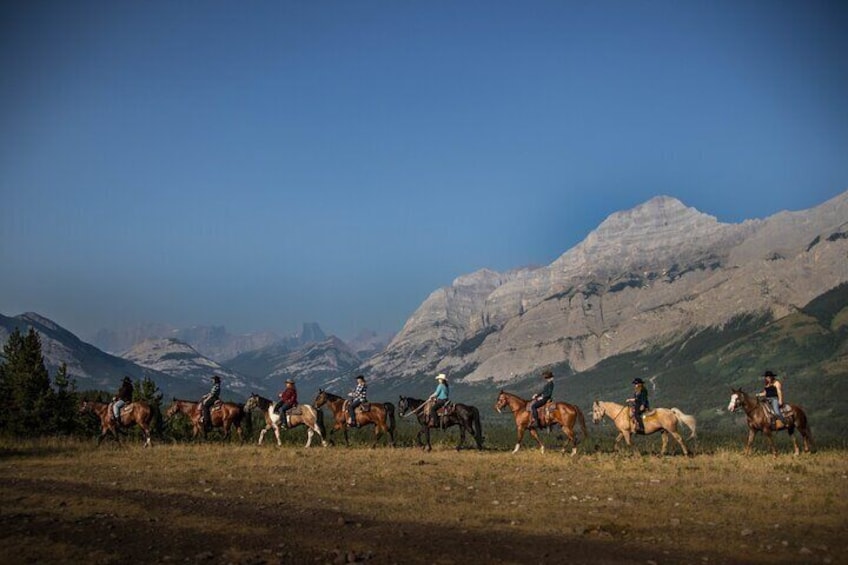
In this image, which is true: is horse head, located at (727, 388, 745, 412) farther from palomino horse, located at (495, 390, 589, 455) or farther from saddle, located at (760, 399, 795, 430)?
palomino horse, located at (495, 390, 589, 455)

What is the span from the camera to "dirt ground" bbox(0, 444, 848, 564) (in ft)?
51.1

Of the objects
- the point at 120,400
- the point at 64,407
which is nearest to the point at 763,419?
the point at 120,400

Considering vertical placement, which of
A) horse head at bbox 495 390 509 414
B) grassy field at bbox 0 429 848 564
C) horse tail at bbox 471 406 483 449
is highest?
horse head at bbox 495 390 509 414

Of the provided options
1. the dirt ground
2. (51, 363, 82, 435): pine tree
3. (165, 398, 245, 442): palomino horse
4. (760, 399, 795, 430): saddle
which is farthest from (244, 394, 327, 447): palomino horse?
(760, 399, 795, 430): saddle

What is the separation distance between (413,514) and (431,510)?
0.66m

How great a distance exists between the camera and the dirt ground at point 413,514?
1556 cm

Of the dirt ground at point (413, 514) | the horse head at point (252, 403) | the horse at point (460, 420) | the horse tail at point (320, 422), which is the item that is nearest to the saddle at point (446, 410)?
the horse at point (460, 420)

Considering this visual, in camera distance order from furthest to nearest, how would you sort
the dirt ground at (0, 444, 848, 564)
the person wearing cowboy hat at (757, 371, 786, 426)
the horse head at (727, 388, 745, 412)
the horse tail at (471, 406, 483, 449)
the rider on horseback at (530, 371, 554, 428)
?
the horse tail at (471, 406, 483, 449) → the rider on horseback at (530, 371, 554, 428) → the horse head at (727, 388, 745, 412) → the person wearing cowboy hat at (757, 371, 786, 426) → the dirt ground at (0, 444, 848, 564)

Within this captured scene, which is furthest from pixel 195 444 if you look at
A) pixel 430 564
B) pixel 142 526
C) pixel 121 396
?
pixel 430 564

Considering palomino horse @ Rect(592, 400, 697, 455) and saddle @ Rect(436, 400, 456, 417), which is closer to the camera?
palomino horse @ Rect(592, 400, 697, 455)

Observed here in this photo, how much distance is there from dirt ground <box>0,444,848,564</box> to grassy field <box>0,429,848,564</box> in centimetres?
6

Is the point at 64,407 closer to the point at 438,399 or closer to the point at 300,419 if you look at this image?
the point at 300,419

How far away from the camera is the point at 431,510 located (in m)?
20.1

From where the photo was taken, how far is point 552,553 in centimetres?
1545
